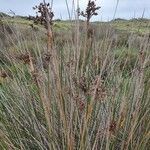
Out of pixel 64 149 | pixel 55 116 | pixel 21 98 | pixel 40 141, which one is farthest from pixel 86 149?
pixel 21 98

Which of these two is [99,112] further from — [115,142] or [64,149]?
[64,149]

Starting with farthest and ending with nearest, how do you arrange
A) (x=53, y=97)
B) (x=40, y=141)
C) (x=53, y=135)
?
1. (x=53, y=97)
2. (x=40, y=141)
3. (x=53, y=135)

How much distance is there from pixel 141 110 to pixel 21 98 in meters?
0.74

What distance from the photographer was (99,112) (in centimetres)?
223

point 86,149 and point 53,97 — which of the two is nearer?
point 86,149

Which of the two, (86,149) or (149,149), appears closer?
(86,149)

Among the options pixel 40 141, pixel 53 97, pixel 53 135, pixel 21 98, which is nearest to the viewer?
pixel 53 135

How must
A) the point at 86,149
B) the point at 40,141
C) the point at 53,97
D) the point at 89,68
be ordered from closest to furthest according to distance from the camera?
the point at 86,149 < the point at 40,141 < the point at 53,97 < the point at 89,68

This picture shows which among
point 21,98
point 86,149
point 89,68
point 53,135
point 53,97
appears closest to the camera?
point 86,149

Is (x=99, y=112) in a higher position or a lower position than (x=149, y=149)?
higher

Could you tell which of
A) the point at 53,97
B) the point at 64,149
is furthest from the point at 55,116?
the point at 64,149

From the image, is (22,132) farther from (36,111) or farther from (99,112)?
(99,112)

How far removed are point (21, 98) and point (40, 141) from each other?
1.79 feet

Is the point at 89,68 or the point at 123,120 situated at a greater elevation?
the point at 123,120
